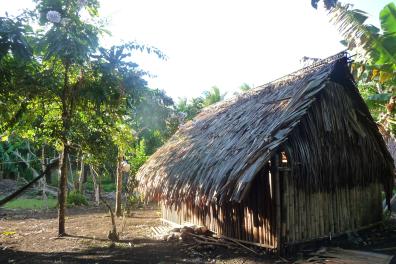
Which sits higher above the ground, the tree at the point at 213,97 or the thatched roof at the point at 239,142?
the tree at the point at 213,97

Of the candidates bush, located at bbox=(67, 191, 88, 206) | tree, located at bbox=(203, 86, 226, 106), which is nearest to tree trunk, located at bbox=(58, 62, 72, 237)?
bush, located at bbox=(67, 191, 88, 206)

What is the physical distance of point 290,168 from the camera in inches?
285

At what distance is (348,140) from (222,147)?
2923 millimetres

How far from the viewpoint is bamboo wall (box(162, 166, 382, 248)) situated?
7.28 metres

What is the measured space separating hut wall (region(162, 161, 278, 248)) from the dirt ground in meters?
0.37

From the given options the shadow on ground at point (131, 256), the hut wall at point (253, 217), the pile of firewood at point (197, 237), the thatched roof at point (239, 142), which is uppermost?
the thatched roof at point (239, 142)

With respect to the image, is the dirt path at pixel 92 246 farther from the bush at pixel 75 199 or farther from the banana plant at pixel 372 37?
the banana plant at pixel 372 37

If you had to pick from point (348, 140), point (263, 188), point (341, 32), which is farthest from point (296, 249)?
point (341, 32)

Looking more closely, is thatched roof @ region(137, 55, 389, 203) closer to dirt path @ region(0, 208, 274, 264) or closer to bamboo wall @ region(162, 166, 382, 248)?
bamboo wall @ region(162, 166, 382, 248)

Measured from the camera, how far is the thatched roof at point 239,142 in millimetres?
6870

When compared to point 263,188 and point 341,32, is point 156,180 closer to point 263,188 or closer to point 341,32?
point 263,188

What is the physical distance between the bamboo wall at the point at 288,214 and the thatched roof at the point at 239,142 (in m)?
0.74

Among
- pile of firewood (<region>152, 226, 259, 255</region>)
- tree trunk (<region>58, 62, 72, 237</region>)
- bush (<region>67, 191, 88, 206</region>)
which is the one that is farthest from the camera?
bush (<region>67, 191, 88, 206</region>)

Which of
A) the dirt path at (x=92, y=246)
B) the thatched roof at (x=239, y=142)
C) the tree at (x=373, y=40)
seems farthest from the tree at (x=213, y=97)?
the tree at (x=373, y=40)
